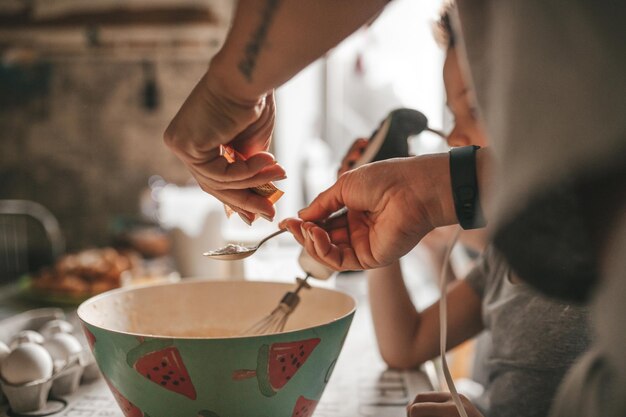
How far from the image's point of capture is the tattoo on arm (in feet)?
1.56

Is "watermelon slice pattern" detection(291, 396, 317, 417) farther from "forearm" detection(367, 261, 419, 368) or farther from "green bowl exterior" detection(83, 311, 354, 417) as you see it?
"forearm" detection(367, 261, 419, 368)

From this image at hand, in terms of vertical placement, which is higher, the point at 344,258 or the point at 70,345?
the point at 344,258

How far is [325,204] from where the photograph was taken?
0.70m

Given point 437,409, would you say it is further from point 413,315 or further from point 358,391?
point 413,315

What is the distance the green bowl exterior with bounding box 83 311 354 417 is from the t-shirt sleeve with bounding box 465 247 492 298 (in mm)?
470

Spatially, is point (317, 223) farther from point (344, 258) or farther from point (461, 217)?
point (461, 217)

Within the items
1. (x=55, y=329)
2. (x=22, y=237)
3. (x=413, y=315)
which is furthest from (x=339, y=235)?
(x=22, y=237)

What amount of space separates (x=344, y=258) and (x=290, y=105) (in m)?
2.18

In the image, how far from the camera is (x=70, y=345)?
32.8 inches

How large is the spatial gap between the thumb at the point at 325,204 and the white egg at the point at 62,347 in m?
0.39

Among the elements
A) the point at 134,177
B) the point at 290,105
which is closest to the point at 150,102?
the point at 134,177

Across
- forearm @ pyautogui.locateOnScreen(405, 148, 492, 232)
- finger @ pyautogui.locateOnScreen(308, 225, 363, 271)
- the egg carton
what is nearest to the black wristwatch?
forearm @ pyautogui.locateOnScreen(405, 148, 492, 232)

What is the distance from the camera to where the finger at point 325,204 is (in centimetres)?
69

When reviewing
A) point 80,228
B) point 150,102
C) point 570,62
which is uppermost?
point 150,102
